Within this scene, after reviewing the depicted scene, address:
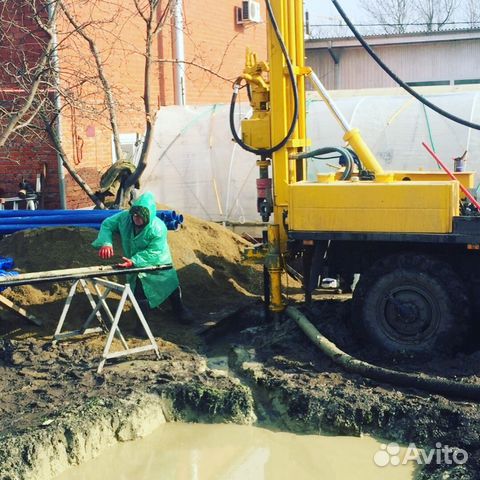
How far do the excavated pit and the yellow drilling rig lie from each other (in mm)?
416

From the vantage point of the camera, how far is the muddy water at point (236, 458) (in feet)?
19.5

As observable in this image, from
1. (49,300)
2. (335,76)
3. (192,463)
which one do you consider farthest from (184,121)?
(335,76)

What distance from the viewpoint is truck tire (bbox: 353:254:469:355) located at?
7.31 meters

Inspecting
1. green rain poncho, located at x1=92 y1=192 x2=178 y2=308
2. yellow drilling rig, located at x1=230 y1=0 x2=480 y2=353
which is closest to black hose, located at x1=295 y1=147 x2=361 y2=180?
yellow drilling rig, located at x1=230 y1=0 x2=480 y2=353

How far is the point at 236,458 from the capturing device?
6.24 meters

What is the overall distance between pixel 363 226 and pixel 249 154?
18.9 feet

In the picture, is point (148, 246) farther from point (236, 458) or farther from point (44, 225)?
point (236, 458)

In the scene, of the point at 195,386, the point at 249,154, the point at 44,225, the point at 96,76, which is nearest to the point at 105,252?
the point at 195,386

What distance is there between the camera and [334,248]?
26.5 ft

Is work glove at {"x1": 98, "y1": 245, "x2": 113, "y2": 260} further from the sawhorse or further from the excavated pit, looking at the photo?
the excavated pit

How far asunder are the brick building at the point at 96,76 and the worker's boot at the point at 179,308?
11.2 feet

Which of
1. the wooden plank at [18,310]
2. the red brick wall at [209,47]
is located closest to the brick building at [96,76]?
the red brick wall at [209,47]

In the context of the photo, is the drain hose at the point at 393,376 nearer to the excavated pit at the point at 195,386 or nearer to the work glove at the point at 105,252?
the excavated pit at the point at 195,386

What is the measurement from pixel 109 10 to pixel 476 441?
11628 millimetres
